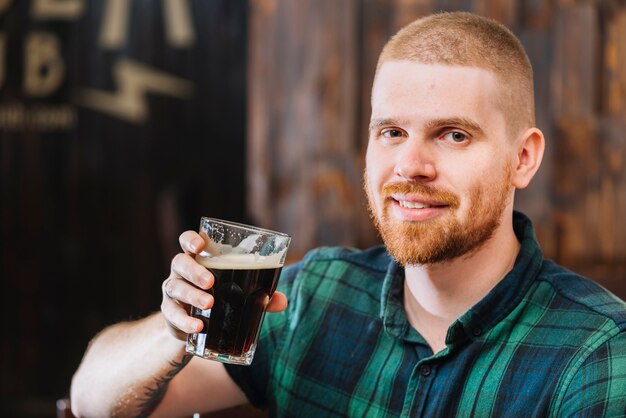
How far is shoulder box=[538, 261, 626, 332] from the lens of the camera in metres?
1.24

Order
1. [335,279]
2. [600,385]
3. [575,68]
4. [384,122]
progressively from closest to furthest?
[600,385] → [384,122] → [335,279] → [575,68]

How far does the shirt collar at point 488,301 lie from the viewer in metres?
1.31

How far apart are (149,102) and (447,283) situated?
7.47ft

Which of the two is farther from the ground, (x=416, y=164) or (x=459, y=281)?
(x=416, y=164)

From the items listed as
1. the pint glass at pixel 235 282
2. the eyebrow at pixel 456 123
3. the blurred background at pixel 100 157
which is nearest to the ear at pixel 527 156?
the eyebrow at pixel 456 123

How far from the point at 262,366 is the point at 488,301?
478mm

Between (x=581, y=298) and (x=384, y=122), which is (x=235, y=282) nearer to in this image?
(x=384, y=122)

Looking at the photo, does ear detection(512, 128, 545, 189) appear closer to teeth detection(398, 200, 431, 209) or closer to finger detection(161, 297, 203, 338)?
teeth detection(398, 200, 431, 209)

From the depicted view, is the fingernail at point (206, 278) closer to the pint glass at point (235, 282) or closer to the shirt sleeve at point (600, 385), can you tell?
the pint glass at point (235, 282)

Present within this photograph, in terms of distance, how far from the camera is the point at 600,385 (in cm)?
116

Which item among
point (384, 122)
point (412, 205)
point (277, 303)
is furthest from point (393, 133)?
point (277, 303)

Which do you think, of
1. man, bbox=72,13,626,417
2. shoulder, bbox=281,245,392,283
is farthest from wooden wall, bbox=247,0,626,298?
man, bbox=72,13,626,417

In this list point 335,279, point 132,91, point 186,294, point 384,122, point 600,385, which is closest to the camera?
point 600,385

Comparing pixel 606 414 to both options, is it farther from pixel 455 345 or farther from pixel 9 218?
pixel 9 218
